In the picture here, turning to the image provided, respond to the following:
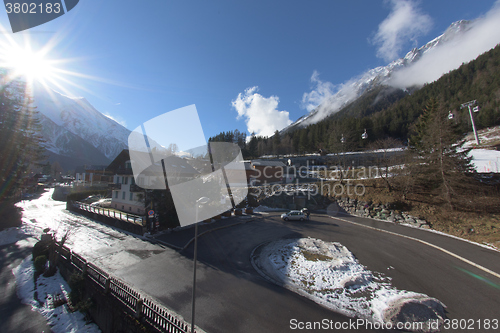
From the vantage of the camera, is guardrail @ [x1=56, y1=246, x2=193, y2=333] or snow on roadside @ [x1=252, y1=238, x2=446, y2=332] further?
snow on roadside @ [x1=252, y1=238, x2=446, y2=332]

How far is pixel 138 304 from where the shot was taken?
6828 mm

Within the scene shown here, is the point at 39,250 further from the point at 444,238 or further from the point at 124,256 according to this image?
the point at 444,238

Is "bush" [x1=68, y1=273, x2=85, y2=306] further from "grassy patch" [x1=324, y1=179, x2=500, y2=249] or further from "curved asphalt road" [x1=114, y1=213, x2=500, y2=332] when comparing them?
"grassy patch" [x1=324, y1=179, x2=500, y2=249]

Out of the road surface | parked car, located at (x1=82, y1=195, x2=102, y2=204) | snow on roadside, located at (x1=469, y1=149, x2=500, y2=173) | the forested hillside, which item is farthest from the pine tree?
the forested hillside

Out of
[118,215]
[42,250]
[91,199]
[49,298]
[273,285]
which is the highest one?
[91,199]

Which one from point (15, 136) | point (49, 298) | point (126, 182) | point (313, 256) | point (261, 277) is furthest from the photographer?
point (126, 182)

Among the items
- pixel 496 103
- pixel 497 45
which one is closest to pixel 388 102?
pixel 497 45

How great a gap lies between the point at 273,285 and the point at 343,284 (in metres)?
3.46

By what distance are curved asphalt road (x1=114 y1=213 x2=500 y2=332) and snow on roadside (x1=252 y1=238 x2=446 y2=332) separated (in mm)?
599

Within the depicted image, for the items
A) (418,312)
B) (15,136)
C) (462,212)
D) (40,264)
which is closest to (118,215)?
(40,264)

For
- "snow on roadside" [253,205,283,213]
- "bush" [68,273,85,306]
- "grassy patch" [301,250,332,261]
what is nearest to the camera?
"bush" [68,273,85,306]

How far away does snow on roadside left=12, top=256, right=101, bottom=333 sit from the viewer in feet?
29.1

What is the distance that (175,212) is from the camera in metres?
18.3

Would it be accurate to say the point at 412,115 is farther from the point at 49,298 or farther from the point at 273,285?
the point at 49,298
